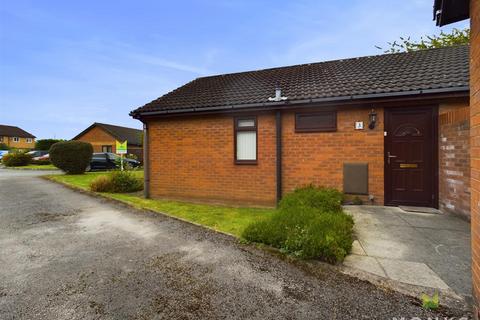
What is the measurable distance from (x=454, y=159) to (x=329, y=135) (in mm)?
2697

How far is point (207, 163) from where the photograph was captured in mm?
8195

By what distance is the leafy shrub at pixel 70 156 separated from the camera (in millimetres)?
16594

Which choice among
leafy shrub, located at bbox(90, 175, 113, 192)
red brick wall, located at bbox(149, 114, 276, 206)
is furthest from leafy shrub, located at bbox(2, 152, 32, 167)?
red brick wall, located at bbox(149, 114, 276, 206)

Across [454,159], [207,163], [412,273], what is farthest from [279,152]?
[412,273]

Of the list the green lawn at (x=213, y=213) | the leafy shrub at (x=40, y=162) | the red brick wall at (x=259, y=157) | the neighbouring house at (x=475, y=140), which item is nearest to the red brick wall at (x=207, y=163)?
the red brick wall at (x=259, y=157)

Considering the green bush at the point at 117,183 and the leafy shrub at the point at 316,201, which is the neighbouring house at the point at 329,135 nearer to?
the leafy shrub at the point at 316,201

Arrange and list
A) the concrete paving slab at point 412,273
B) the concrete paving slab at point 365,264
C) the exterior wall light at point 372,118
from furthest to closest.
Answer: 1. the exterior wall light at point 372,118
2. the concrete paving slab at point 365,264
3. the concrete paving slab at point 412,273

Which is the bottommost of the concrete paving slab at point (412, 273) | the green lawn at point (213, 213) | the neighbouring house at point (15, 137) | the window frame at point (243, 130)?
the green lawn at point (213, 213)

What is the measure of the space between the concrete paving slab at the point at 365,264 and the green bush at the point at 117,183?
31.2 ft

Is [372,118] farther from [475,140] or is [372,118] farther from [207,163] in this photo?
[207,163]

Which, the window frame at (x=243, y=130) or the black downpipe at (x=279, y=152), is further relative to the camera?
the window frame at (x=243, y=130)

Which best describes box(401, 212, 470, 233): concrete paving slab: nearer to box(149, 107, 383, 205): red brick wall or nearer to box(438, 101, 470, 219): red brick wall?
box(438, 101, 470, 219): red brick wall

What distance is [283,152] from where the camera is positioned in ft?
24.0

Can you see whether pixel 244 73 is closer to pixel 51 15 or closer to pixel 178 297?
pixel 51 15
